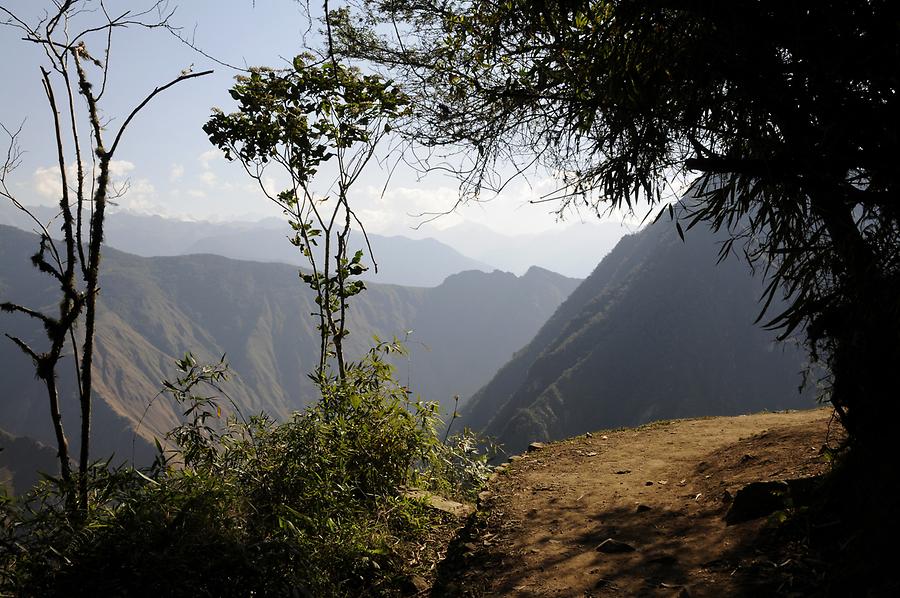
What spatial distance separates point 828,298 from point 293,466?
4.03 metres

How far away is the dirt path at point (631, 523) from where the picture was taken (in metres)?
4.02

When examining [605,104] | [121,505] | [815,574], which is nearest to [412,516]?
[121,505]

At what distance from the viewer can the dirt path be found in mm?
4016

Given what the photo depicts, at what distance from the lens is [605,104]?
4.56 m

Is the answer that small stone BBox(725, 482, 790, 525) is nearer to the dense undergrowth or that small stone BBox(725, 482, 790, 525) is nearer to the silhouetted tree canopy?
the silhouetted tree canopy

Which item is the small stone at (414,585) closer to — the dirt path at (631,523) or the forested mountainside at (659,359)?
the dirt path at (631,523)

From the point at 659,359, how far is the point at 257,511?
110399 mm

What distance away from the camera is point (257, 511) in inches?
165

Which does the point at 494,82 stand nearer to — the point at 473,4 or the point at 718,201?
the point at 473,4

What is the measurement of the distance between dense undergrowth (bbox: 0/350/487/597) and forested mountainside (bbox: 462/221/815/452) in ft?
277

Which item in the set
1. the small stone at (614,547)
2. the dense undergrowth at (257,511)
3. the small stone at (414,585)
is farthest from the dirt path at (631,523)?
the dense undergrowth at (257,511)

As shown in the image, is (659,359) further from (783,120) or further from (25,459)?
(783,120)

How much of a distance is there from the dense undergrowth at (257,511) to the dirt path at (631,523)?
2.29 ft

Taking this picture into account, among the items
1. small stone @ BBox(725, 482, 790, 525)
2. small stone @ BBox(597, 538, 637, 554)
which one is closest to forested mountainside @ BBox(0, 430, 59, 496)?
small stone @ BBox(597, 538, 637, 554)
